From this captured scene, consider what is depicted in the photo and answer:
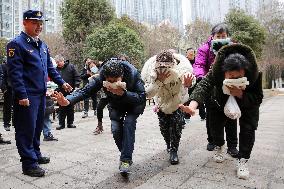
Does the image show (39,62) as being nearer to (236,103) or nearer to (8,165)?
(8,165)

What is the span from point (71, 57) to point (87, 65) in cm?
1615

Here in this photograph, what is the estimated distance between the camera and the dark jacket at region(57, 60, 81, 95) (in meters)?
8.70

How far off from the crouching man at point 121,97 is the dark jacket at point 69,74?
15.9ft

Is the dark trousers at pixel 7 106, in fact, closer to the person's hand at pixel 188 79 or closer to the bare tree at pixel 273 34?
the person's hand at pixel 188 79

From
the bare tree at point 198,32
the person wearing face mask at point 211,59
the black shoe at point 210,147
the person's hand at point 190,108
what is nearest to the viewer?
the person's hand at point 190,108

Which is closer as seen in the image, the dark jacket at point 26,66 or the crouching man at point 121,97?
the crouching man at point 121,97

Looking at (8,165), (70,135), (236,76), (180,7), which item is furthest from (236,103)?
(180,7)

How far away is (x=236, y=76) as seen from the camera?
12.3 feet

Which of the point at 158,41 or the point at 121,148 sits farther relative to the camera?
the point at 158,41

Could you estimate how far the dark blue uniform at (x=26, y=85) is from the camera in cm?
408

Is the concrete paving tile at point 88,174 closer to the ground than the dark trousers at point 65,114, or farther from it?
closer to the ground

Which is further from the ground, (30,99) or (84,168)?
(30,99)

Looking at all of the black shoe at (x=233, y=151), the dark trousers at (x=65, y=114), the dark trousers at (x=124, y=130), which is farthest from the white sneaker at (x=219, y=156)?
the dark trousers at (x=65, y=114)

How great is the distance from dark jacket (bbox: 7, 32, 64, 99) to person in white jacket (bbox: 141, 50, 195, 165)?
4.37ft
